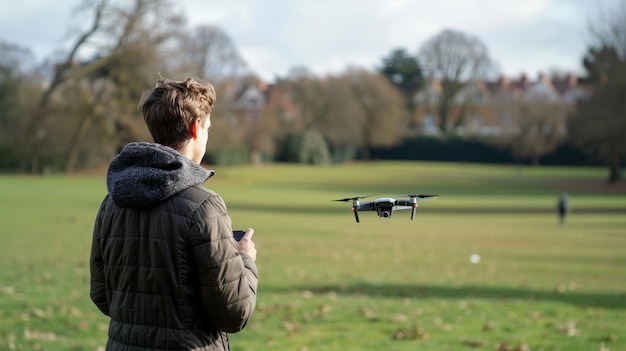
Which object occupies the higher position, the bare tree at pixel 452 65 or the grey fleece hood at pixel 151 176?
the bare tree at pixel 452 65

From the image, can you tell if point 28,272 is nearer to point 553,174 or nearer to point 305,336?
point 305,336

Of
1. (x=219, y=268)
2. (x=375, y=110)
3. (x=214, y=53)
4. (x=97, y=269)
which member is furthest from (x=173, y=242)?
(x=375, y=110)

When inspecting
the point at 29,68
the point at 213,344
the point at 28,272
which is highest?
the point at 29,68

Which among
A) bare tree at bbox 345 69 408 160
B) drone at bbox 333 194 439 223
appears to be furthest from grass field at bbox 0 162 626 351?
bare tree at bbox 345 69 408 160

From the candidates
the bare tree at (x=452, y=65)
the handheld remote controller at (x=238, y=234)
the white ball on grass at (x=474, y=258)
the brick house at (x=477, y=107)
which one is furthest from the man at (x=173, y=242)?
the brick house at (x=477, y=107)

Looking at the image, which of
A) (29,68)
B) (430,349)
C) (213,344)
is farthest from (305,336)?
(29,68)

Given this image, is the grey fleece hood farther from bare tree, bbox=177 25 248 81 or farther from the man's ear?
bare tree, bbox=177 25 248 81

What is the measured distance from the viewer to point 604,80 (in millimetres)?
67875

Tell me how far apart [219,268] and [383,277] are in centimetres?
1407

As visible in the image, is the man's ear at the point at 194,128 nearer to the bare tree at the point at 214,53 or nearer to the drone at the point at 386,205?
the drone at the point at 386,205

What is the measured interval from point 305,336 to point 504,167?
306 ft

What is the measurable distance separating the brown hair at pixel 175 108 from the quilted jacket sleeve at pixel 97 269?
431mm

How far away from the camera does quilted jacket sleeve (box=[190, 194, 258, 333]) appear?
10.8 feet

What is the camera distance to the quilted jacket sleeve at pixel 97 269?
3645mm
